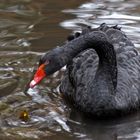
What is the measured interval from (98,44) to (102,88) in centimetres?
42

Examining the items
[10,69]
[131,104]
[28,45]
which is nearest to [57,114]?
[131,104]

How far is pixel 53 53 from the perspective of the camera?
5.45 meters

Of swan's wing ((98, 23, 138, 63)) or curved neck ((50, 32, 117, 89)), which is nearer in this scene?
curved neck ((50, 32, 117, 89))

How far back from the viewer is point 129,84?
613cm

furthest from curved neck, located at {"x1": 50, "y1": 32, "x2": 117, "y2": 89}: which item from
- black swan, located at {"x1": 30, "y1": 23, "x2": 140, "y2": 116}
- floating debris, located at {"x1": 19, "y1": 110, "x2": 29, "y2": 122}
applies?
floating debris, located at {"x1": 19, "y1": 110, "x2": 29, "y2": 122}

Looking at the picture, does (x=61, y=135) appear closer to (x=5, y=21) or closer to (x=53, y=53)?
(x=53, y=53)

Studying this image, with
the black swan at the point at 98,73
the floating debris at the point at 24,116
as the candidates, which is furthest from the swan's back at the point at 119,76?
the floating debris at the point at 24,116

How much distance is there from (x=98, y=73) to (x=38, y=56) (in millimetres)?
1569

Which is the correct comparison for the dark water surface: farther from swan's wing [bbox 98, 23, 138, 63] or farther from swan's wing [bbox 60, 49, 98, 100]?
swan's wing [bbox 98, 23, 138, 63]

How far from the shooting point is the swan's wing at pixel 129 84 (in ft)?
19.6

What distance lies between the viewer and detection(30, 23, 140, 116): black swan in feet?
18.1

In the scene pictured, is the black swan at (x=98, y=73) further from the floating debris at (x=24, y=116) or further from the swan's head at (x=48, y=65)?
the floating debris at (x=24, y=116)

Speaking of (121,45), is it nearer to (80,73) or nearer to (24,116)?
(80,73)

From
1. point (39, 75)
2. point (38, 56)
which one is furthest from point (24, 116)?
point (38, 56)
